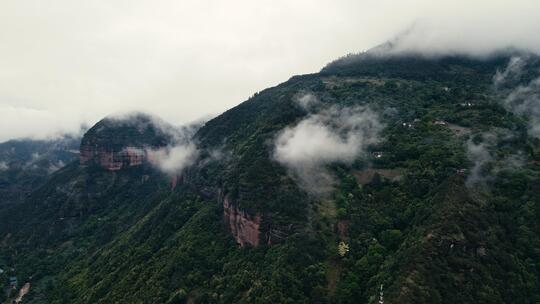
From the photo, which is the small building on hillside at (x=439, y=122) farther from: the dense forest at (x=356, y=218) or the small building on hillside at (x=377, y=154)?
the small building on hillside at (x=377, y=154)

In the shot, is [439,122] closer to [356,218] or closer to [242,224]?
[356,218]

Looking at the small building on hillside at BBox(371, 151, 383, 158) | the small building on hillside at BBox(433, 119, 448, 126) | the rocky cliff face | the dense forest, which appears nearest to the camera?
the dense forest

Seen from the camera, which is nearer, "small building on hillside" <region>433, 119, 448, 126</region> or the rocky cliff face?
the rocky cliff face

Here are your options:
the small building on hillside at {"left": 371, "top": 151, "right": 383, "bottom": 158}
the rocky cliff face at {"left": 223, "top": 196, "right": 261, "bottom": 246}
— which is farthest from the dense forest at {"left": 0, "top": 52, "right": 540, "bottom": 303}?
the small building on hillside at {"left": 371, "top": 151, "right": 383, "bottom": 158}

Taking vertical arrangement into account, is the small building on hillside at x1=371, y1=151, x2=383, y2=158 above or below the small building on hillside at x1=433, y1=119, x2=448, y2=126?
below

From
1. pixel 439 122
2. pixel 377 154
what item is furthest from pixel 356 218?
pixel 439 122

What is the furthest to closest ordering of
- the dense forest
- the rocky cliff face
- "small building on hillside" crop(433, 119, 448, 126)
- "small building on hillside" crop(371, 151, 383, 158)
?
"small building on hillside" crop(433, 119, 448, 126) → "small building on hillside" crop(371, 151, 383, 158) → the rocky cliff face → the dense forest

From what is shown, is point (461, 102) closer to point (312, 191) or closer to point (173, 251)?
point (312, 191)

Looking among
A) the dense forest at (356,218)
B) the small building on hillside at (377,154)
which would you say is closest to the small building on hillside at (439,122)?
the dense forest at (356,218)

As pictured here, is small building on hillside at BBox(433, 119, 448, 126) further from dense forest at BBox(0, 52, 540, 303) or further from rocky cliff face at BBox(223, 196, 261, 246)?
rocky cliff face at BBox(223, 196, 261, 246)
